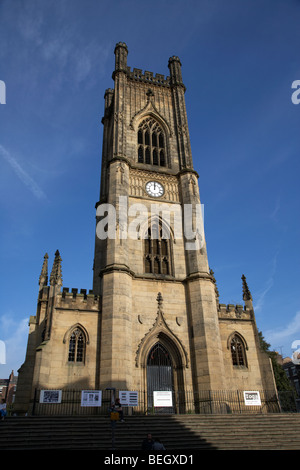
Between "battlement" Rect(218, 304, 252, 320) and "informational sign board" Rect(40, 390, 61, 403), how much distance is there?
1193cm

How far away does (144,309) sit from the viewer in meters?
22.6

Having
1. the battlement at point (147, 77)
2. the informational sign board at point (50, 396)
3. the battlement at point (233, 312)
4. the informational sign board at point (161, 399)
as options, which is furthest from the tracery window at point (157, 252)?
the battlement at point (147, 77)

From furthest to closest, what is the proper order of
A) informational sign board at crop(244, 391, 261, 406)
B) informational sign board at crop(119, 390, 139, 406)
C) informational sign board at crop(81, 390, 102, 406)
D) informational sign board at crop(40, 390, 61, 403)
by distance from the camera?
A: informational sign board at crop(244, 391, 261, 406), informational sign board at crop(119, 390, 139, 406), informational sign board at crop(40, 390, 61, 403), informational sign board at crop(81, 390, 102, 406)

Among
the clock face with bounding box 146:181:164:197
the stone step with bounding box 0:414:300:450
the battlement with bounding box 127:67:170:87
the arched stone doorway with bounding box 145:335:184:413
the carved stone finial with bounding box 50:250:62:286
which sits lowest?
the stone step with bounding box 0:414:300:450

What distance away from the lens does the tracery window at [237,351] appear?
23453 mm

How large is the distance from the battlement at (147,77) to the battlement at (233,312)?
2290cm

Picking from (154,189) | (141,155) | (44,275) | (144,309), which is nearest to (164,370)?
(144,309)

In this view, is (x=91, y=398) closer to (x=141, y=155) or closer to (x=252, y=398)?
(x=252, y=398)

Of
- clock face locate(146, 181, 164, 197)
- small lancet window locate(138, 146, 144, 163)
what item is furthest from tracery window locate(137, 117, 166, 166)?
clock face locate(146, 181, 164, 197)

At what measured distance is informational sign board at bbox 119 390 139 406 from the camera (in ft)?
59.3

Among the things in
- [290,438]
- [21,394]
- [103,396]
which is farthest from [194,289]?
[21,394]

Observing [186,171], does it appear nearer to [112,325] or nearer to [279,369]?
[112,325]

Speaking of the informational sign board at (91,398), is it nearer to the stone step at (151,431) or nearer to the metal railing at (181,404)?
the metal railing at (181,404)

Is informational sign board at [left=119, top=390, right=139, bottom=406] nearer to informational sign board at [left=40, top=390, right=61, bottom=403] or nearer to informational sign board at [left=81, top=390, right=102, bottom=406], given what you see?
informational sign board at [left=81, top=390, right=102, bottom=406]
